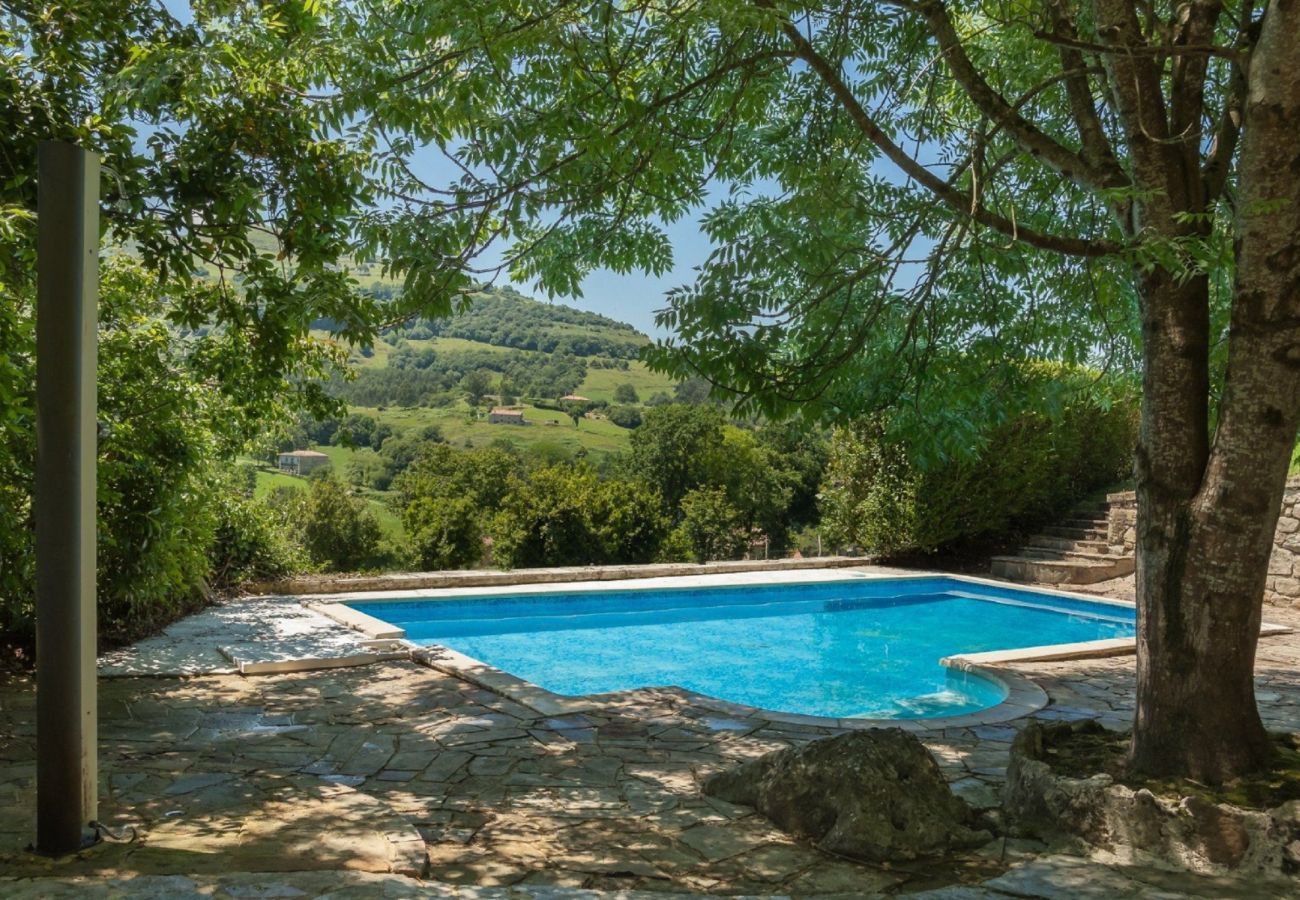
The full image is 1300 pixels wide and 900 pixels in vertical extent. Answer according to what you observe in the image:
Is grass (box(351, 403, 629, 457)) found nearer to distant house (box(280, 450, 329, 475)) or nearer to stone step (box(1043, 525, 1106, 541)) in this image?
distant house (box(280, 450, 329, 475))

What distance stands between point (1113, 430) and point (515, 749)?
14324 mm

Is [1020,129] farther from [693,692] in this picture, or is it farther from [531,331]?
[531,331]

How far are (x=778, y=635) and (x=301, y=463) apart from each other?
3009 cm

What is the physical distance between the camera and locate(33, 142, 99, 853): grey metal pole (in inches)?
129

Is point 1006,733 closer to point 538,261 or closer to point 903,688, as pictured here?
point 903,688

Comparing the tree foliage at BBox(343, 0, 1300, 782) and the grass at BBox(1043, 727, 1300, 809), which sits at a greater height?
the tree foliage at BBox(343, 0, 1300, 782)

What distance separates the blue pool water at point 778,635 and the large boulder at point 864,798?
11.6ft

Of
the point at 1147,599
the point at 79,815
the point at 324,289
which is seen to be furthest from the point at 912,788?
the point at 324,289

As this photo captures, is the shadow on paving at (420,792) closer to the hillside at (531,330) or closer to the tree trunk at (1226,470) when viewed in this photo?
the tree trunk at (1226,470)

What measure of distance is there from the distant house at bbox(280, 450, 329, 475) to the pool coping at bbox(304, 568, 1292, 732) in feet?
85.4

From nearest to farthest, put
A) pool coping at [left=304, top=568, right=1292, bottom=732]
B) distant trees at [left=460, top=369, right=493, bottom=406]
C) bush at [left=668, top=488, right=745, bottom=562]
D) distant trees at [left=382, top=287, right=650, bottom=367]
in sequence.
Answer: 1. pool coping at [left=304, top=568, right=1292, bottom=732]
2. bush at [left=668, top=488, right=745, bottom=562]
3. distant trees at [left=460, top=369, right=493, bottom=406]
4. distant trees at [left=382, top=287, right=650, bottom=367]

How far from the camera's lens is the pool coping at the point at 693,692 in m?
6.41

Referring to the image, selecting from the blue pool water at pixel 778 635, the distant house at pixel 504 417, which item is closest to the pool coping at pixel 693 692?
the blue pool water at pixel 778 635

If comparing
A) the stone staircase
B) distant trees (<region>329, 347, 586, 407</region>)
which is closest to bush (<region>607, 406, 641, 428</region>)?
distant trees (<region>329, 347, 586, 407</region>)
